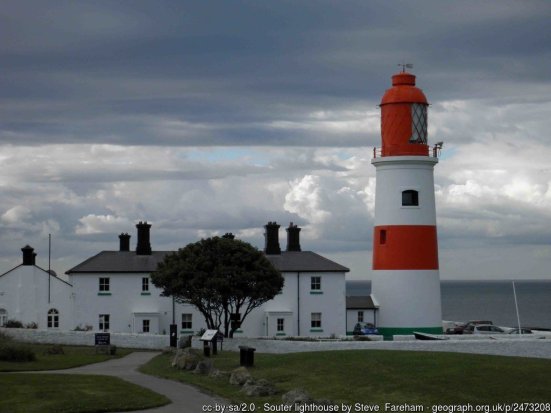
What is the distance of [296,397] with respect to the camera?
28.6 metres

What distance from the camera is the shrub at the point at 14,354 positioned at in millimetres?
42250

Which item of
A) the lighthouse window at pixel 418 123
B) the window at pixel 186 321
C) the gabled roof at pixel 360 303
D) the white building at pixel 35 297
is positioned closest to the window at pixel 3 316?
the white building at pixel 35 297

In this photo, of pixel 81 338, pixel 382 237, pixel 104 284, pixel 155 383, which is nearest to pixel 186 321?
pixel 104 284

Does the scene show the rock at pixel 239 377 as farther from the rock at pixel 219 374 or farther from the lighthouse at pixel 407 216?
the lighthouse at pixel 407 216

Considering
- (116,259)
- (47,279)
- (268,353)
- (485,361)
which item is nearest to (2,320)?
(47,279)

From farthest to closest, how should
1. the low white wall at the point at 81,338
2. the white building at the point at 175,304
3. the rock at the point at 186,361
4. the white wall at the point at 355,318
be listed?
the white building at the point at 175,304 → the white wall at the point at 355,318 → the low white wall at the point at 81,338 → the rock at the point at 186,361

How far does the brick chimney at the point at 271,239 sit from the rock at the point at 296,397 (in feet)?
112

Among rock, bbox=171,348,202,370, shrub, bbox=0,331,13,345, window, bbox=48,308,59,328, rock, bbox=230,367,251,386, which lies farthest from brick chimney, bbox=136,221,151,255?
rock, bbox=230,367,251,386

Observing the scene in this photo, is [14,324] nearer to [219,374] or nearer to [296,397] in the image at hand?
[219,374]

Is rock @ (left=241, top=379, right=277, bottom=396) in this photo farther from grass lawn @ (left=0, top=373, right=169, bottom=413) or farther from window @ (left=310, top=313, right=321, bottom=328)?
window @ (left=310, top=313, right=321, bottom=328)

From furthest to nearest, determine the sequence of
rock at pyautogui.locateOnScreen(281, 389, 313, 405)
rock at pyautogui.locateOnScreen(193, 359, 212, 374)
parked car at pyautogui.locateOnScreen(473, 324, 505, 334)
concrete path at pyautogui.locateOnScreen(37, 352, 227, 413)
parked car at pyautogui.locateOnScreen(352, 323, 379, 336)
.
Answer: parked car at pyautogui.locateOnScreen(473, 324, 505, 334) < parked car at pyautogui.locateOnScreen(352, 323, 379, 336) < rock at pyautogui.locateOnScreen(193, 359, 212, 374) < concrete path at pyautogui.locateOnScreen(37, 352, 227, 413) < rock at pyautogui.locateOnScreen(281, 389, 313, 405)

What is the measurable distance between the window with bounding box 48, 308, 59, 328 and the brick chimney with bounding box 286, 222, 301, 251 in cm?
1391

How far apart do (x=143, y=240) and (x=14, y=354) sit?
21535 millimetres

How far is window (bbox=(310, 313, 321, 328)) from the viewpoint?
201 ft
